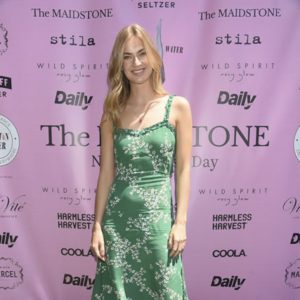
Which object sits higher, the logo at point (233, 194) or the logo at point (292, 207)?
the logo at point (233, 194)

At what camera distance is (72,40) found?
253cm

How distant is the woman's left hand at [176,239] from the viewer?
168cm

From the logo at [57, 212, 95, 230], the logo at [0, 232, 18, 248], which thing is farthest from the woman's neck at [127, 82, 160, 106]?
the logo at [0, 232, 18, 248]

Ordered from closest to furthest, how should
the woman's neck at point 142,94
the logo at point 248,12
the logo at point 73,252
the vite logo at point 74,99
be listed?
the woman's neck at point 142,94, the logo at point 248,12, the vite logo at point 74,99, the logo at point 73,252

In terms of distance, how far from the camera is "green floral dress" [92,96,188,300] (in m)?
1.69

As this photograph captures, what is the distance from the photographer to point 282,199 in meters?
2.56

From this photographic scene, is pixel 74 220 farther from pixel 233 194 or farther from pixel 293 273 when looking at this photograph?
pixel 293 273

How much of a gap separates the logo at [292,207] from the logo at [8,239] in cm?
169

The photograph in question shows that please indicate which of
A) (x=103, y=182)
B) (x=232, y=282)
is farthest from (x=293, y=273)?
(x=103, y=182)

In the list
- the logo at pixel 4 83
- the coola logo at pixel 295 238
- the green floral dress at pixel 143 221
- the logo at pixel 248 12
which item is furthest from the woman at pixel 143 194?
the coola logo at pixel 295 238

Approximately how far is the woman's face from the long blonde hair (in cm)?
2

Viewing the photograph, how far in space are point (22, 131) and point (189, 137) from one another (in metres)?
1.26

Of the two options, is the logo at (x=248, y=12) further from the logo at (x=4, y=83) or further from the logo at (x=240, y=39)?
the logo at (x=4, y=83)

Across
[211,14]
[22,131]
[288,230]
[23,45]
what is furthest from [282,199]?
[23,45]
